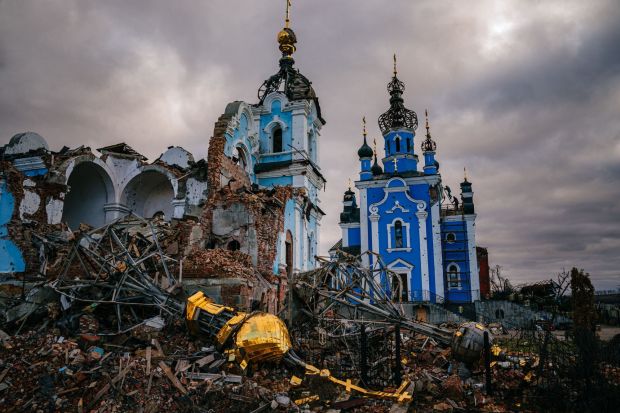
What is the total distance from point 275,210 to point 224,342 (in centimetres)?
1027

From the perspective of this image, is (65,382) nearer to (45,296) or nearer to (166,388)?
(166,388)

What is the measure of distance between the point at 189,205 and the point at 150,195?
4.07 metres

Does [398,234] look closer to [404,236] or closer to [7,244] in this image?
[404,236]

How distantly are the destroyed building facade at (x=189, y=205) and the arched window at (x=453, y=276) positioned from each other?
1109 cm

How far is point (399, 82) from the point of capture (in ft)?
136

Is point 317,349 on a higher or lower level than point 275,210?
lower

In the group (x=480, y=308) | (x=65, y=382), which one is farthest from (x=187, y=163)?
(x=480, y=308)

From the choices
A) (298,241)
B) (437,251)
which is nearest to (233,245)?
(298,241)

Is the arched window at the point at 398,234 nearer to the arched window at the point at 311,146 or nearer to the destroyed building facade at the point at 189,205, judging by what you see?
the destroyed building facade at the point at 189,205

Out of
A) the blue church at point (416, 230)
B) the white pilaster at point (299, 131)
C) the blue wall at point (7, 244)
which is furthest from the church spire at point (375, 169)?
the blue wall at point (7, 244)

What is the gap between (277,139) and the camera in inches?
1271

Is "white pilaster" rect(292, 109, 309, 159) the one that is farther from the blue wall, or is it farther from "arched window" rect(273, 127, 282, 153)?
the blue wall

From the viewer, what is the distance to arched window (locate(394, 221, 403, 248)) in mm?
34094

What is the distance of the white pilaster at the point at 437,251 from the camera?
32562 mm
